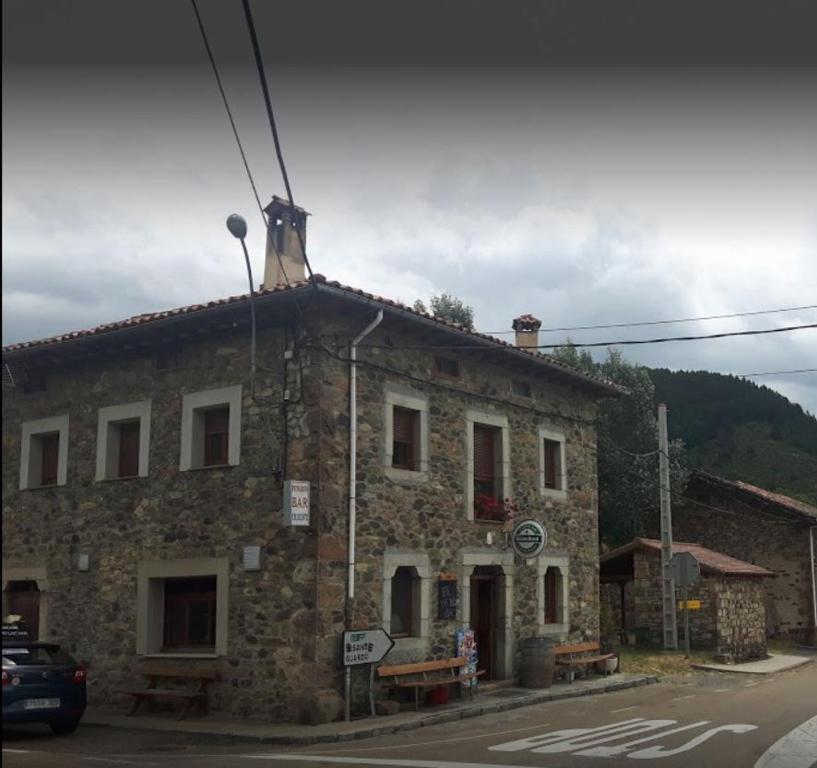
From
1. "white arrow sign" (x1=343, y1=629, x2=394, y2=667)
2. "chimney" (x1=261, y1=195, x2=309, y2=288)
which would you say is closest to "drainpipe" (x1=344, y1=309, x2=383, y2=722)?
"white arrow sign" (x1=343, y1=629, x2=394, y2=667)

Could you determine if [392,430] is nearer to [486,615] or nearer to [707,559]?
[486,615]

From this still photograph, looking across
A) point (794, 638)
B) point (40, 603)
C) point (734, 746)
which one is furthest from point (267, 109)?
point (794, 638)

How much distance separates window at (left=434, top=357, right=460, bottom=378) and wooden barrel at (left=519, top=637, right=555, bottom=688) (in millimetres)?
5219

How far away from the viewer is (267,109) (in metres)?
7.44

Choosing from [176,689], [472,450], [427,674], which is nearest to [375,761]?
[427,674]

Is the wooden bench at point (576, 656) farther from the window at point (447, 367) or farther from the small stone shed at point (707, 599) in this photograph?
the window at point (447, 367)

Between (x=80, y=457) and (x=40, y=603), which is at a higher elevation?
(x=80, y=457)

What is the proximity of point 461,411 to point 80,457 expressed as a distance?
691 centimetres

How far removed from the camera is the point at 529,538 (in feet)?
58.9

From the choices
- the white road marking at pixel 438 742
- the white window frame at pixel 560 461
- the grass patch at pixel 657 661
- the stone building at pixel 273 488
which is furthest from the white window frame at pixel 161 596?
the grass patch at pixel 657 661

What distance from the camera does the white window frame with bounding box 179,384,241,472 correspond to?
50.8ft

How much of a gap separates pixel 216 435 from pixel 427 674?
17.2 ft

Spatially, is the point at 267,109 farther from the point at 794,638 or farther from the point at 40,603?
the point at 794,638

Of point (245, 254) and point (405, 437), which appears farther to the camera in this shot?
point (405, 437)
